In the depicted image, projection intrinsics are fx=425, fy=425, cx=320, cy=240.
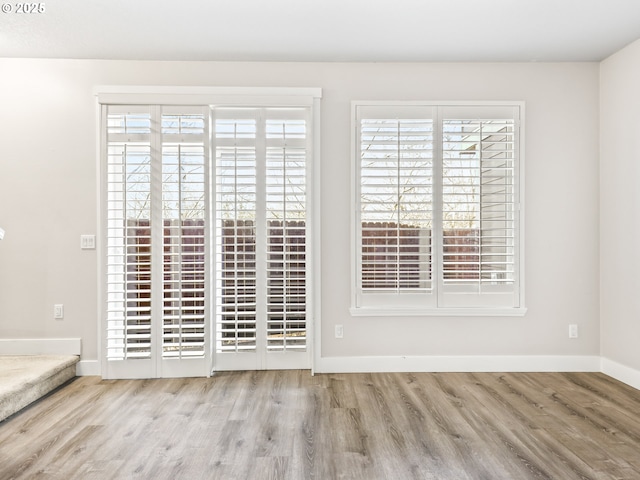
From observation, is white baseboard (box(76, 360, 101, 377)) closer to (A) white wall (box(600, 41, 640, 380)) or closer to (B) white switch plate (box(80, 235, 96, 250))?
(B) white switch plate (box(80, 235, 96, 250))

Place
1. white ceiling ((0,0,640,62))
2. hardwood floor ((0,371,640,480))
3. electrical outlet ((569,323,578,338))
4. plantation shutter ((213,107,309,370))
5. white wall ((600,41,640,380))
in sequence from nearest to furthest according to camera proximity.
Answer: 1. hardwood floor ((0,371,640,480))
2. white ceiling ((0,0,640,62))
3. white wall ((600,41,640,380))
4. plantation shutter ((213,107,309,370))
5. electrical outlet ((569,323,578,338))

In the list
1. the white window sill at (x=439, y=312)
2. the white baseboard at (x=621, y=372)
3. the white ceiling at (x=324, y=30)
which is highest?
the white ceiling at (x=324, y=30)

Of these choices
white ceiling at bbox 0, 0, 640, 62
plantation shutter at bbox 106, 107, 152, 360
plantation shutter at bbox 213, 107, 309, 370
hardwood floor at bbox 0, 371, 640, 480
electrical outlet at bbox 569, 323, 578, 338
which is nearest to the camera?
hardwood floor at bbox 0, 371, 640, 480

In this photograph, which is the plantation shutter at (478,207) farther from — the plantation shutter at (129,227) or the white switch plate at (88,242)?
the white switch plate at (88,242)

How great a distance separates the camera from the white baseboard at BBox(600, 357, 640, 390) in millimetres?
3473

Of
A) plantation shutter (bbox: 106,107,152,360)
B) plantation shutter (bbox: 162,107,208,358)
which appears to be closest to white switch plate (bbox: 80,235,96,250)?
plantation shutter (bbox: 106,107,152,360)

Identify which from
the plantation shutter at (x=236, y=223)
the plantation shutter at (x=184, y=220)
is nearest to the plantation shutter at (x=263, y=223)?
the plantation shutter at (x=236, y=223)

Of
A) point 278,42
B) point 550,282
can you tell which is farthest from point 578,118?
point 278,42

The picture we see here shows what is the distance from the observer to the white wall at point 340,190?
3707mm

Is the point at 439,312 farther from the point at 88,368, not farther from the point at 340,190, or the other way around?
the point at 88,368

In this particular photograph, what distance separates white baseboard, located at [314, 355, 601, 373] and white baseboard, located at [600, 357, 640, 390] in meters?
0.06

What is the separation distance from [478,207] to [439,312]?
101cm

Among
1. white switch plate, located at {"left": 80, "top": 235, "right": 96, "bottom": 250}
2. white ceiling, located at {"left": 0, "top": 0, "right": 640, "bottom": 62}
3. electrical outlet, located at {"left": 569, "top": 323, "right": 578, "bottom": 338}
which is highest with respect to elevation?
white ceiling, located at {"left": 0, "top": 0, "right": 640, "bottom": 62}

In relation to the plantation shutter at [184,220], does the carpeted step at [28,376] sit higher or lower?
lower
